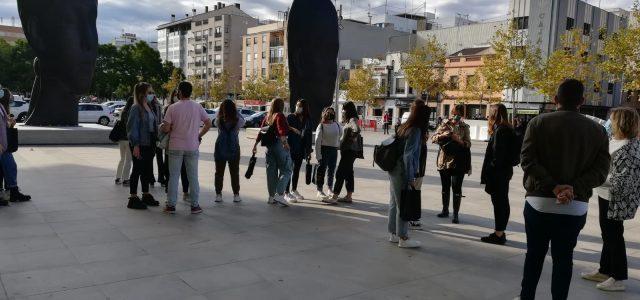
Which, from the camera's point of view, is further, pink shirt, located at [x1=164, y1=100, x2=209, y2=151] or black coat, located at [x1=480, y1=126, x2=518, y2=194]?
pink shirt, located at [x1=164, y1=100, x2=209, y2=151]

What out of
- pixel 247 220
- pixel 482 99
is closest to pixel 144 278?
pixel 247 220

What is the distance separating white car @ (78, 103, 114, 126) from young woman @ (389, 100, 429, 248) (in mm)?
26909

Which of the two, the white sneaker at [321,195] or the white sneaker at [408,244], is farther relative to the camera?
the white sneaker at [321,195]

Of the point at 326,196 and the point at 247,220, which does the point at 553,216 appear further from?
the point at 326,196

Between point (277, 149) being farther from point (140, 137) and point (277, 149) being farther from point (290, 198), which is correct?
point (140, 137)

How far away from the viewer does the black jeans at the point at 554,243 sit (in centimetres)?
336

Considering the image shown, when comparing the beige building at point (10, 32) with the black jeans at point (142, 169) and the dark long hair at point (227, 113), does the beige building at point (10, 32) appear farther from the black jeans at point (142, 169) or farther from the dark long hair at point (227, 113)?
the dark long hair at point (227, 113)

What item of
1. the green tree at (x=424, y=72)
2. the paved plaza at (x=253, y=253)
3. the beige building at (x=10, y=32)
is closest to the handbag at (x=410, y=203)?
the paved plaza at (x=253, y=253)

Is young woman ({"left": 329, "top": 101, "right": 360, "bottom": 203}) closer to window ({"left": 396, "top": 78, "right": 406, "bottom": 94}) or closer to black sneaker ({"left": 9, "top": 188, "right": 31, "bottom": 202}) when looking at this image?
black sneaker ({"left": 9, "top": 188, "right": 31, "bottom": 202})

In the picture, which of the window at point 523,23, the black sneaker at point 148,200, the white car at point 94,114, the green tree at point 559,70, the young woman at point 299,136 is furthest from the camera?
the window at point 523,23

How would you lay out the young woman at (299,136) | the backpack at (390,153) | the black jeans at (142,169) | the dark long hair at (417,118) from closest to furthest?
the dark long hair at (417,118), the backpack at (390,153), the black jeans at (142,169), the young woman at (299,136)

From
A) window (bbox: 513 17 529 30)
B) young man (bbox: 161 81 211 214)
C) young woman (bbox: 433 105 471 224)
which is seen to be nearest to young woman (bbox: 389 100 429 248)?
young woman (bbox: 433 105 471 224)

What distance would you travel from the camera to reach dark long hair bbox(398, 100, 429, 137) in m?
5.00

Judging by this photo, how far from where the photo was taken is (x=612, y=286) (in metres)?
4.30
